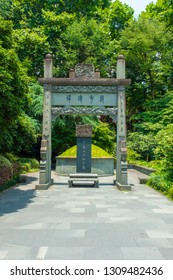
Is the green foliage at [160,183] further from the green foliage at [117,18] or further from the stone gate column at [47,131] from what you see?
the green foliage at [117,18]

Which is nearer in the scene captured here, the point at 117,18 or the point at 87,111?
the point at 87,111

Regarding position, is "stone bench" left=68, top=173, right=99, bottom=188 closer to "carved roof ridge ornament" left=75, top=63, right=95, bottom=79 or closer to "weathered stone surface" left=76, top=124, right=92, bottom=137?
"weathered stone surface" left=76, top=124, right=92, bottom=137

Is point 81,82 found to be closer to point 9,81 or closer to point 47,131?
point 47,131

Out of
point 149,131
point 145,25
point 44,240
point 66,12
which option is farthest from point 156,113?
point 44,240

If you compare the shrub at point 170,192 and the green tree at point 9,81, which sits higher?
the green tree at point 9,81

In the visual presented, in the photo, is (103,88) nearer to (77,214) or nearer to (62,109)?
(62,109)

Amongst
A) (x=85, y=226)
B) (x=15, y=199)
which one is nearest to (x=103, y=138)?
(x=15, y=199)

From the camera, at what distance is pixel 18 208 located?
9.23m

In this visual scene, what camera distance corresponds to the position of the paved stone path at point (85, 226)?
17.3ft

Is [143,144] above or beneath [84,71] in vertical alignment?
beneath

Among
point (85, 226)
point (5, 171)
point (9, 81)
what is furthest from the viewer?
point (5, 171)

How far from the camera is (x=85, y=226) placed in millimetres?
7074

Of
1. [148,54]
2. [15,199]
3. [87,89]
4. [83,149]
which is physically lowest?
[15,199]

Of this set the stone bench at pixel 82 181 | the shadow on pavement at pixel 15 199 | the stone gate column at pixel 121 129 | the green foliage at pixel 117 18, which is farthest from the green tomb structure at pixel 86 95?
the green foliage at pixel 117 18
